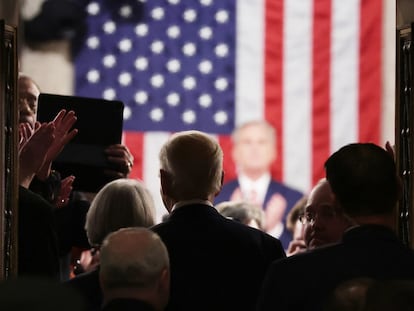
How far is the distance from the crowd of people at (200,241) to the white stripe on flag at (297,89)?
5.29 metres

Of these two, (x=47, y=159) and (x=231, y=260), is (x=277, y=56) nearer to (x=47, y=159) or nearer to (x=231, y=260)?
(x=47, y=159)

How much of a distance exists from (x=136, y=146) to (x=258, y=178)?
1.02m

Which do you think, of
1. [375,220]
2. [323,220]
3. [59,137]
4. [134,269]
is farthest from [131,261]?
[59,137]

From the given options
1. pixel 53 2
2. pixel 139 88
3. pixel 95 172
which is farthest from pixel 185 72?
pixel 95 172

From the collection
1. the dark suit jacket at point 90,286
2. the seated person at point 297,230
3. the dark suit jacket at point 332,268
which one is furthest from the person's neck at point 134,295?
the seated person at point 297,230

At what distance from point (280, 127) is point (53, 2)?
210 cm

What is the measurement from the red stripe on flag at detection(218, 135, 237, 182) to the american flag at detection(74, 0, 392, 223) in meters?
0.01

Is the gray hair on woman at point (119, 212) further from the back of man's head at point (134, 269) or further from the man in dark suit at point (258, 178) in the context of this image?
the man in dark suit at point (258, 178)

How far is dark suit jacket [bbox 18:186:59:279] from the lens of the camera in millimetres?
4695

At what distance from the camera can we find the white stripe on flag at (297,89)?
435 inches

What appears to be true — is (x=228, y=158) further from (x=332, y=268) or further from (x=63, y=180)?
(x=332, y=268)

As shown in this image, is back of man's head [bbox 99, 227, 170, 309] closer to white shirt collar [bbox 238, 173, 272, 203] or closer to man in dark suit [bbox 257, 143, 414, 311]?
man in dark suit [bbox 257, 143, 414, 311]

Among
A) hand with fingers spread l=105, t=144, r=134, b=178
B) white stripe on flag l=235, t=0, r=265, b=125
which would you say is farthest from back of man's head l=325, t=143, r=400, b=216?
white stripe on flag l=235, t=0, r=265, b=125

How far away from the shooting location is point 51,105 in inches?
224
